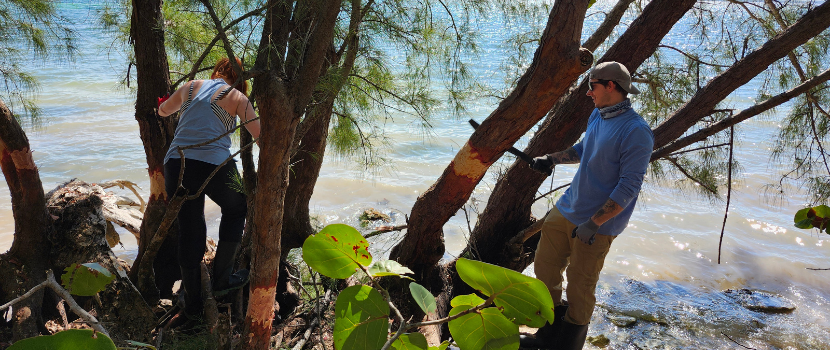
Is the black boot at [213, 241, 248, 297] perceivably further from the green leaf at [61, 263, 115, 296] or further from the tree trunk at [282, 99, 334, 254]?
the green leaf at [61, 263, 115, 296]

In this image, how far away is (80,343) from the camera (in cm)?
44

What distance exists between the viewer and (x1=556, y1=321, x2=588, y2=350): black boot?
7.75ft

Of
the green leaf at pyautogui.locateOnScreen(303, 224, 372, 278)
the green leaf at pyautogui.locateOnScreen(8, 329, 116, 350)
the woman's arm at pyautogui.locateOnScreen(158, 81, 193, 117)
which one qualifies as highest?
the woman's arm at pyautogui.locateOnScreen(158, 81, 193, 117)

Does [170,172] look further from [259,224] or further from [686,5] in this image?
[686,5]

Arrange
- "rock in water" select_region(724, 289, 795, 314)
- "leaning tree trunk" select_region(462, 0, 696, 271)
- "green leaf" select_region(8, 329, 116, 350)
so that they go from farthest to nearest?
1. "rock in water" select_region(724, 289, 795, 314)
2. "leaning tree trunk" select_region(462, 0, 696, 271)
3. "green leaf" select_region(8, 329, 116, 350)

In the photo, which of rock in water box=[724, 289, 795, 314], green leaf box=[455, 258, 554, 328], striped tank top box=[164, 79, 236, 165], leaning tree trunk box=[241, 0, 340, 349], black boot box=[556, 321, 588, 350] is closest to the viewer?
green leaf box=[455, 258, 554, 328]

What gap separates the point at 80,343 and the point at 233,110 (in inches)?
74.3

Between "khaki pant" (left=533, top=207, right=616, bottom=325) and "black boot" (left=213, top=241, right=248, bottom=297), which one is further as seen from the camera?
"black boot" (left=213, top=241, right=248, bottom=297)

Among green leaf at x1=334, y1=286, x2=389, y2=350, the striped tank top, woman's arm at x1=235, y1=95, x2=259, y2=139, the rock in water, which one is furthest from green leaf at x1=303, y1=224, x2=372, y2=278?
the rock in water

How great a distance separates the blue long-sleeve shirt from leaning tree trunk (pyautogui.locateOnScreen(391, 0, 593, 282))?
1.10 feet

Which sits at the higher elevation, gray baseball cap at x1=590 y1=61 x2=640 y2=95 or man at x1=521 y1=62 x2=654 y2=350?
gray baseball cap at x1=590 y1=61 x2=640 y2=95

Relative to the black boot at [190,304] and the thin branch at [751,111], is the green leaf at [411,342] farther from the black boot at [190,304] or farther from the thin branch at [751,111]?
the thin branch at [751,111]

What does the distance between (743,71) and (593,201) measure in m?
1.08

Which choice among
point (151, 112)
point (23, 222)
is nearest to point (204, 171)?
point (151, 112)
